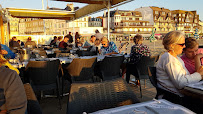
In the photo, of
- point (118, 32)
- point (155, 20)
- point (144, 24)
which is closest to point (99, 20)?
point (118, 32)

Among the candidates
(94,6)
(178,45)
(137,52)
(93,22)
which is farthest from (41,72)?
(93,22)

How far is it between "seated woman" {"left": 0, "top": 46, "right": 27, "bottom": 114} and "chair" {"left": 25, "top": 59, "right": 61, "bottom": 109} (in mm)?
1944

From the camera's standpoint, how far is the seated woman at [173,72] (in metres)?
2.08

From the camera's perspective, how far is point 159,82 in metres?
2.37

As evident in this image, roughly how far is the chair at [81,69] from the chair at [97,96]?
6.20 feet

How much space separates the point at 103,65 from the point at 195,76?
2.08 meters

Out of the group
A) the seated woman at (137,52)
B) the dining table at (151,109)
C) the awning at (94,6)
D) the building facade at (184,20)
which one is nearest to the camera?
the dining table at (151,109)

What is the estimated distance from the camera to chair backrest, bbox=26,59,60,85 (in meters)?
3.31

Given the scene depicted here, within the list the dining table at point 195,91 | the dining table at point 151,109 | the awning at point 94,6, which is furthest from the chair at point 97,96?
the awning at point 94,6

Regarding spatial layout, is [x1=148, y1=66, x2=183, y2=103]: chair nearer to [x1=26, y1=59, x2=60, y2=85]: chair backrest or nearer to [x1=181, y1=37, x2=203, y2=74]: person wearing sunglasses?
[x1=181, y1=37, x2=203, y2=74]: person wearing sunglasses

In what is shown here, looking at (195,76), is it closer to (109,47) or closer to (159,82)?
(159,82)

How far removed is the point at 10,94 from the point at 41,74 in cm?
201

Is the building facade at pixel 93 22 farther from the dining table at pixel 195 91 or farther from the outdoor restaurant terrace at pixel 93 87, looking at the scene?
the dining table at pixel 195 91

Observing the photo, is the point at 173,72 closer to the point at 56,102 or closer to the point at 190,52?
the point at 190,52
